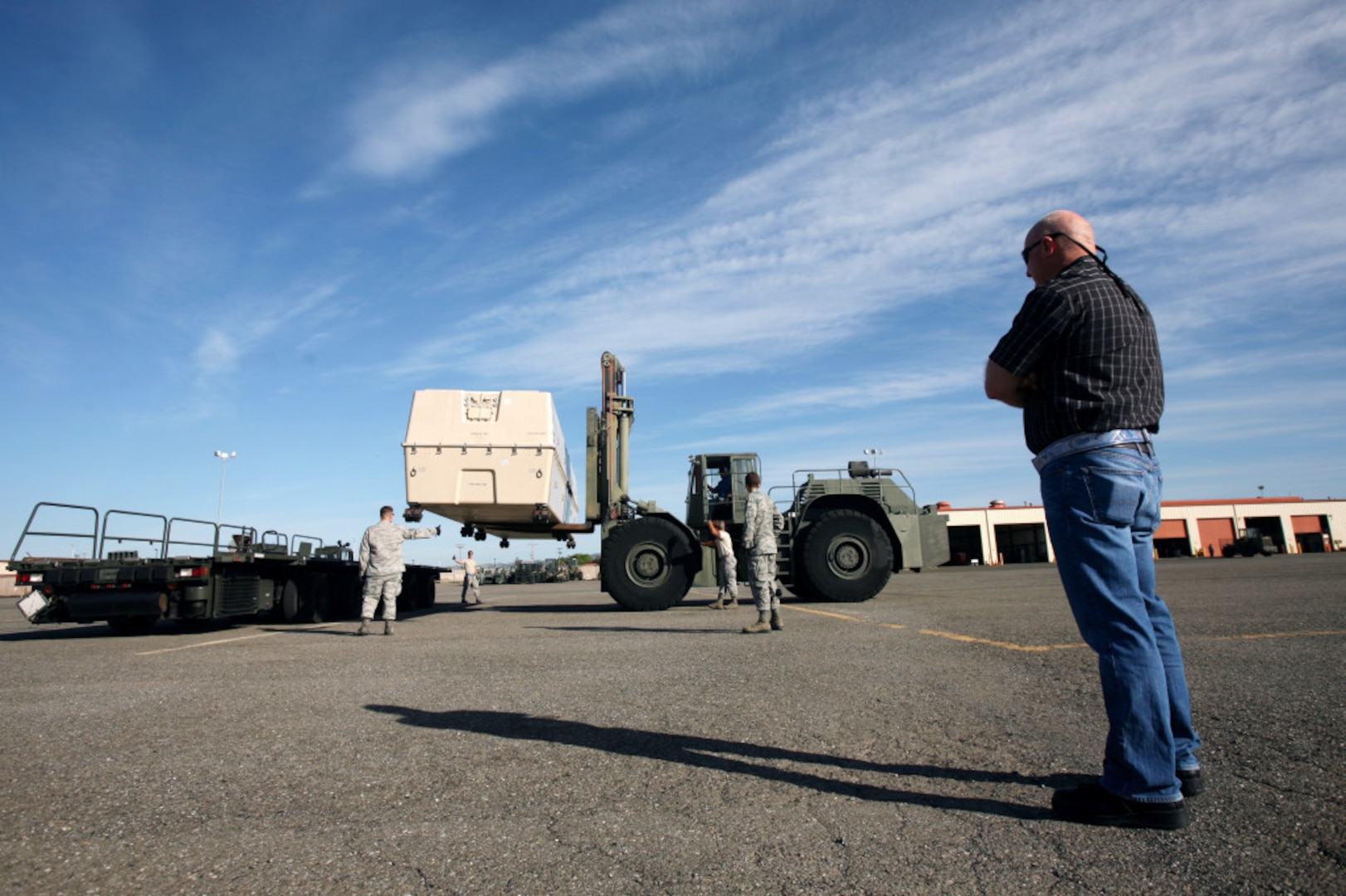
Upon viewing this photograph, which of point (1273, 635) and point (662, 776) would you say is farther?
point (1273, 635)

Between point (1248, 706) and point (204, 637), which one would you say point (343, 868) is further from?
point (204, 637)

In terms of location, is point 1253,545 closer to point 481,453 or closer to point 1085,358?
point 481,453

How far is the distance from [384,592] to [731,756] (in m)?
7.50

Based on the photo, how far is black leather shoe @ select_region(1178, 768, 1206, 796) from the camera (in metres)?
2.28

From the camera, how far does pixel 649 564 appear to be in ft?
37.0

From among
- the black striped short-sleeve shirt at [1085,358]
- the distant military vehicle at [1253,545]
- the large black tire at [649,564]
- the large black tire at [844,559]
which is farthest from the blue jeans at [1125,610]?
the distant military vehicle at [1253,545]

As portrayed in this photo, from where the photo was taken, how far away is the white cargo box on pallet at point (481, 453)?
10773 millimetres

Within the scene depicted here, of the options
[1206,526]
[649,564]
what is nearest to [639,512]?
[649,564]

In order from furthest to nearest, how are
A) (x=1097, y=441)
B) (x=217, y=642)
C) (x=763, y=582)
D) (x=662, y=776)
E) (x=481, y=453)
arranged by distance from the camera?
(x=481, y=453), (x=217, y=642), (x=763, y=582), (x=662, y=776), (x=1097, y=441)

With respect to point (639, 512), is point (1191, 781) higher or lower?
lower

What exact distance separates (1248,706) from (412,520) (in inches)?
393

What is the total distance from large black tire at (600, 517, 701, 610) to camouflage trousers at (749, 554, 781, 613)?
364 centimetres

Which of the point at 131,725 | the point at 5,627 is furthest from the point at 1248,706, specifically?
the point at 5,627

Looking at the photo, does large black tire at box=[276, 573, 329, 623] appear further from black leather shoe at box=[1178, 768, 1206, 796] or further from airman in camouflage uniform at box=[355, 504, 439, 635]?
black leather shoe at box=[1178, 768, 1206, 796]
